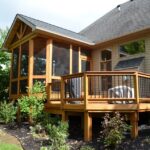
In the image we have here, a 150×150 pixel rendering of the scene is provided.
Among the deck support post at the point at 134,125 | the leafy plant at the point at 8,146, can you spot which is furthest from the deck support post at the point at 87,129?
the leafy plant at the point at 8,146

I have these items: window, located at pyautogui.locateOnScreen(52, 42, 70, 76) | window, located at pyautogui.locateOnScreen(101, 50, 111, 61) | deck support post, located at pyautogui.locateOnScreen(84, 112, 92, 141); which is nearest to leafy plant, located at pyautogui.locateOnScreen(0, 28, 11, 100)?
window, located at pyautogui.locateOnScreen(52, 42, 70, 76)

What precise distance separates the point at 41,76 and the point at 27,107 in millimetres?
1984

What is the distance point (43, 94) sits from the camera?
1091 cm

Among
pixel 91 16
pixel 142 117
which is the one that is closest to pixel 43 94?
pixel 142 117

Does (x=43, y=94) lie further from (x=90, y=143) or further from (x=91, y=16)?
(x=91, y=16)

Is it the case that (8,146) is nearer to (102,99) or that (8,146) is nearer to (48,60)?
(102,99)

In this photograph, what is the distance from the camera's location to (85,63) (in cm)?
1431

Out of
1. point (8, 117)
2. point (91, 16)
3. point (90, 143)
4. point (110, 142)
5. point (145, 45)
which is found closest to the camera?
point (110, 142)

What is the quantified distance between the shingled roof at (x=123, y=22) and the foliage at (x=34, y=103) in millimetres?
5003

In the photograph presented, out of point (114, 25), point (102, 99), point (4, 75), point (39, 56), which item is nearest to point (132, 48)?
point (114, 25)

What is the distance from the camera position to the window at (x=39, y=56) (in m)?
12.0

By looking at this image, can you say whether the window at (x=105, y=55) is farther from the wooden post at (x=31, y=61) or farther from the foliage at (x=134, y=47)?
the wooden post at (x=31, y=61)

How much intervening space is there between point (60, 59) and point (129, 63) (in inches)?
135

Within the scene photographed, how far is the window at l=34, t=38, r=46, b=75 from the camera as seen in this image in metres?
12.0
